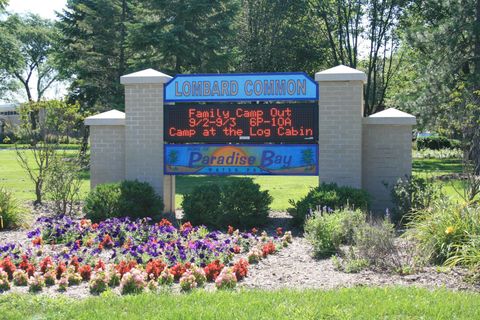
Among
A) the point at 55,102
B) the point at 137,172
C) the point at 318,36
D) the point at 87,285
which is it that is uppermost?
the point at 318,36

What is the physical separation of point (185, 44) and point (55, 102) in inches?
470

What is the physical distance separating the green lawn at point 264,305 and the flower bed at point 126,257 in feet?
1.72

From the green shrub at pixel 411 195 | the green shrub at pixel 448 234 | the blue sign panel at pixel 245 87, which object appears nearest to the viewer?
the green shrub at pixel 448 234

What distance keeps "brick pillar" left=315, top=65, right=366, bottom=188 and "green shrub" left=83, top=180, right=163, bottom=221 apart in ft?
11.7

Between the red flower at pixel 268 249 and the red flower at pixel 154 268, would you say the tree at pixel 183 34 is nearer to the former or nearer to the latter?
the red flower at pixel 268 249

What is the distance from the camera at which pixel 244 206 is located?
1142 centimetres

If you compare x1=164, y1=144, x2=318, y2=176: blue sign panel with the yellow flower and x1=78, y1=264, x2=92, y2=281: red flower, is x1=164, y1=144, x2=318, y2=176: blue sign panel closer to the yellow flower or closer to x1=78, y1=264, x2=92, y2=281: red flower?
the yellow flower

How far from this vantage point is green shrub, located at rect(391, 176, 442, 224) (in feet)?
36.2

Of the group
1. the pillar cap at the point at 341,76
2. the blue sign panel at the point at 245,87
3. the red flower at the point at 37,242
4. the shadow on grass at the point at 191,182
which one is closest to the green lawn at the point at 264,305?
the red flower at the point at 37,242

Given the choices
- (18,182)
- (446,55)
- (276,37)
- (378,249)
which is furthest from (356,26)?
(378,249)

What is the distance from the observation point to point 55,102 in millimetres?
14273

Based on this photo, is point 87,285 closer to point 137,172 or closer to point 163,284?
point 163,284

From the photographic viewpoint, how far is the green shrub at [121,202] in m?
11.7

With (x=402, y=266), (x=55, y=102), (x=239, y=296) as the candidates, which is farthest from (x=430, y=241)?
(x=55, y=102)
